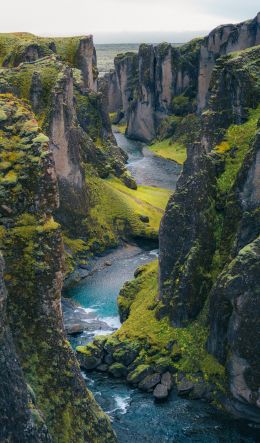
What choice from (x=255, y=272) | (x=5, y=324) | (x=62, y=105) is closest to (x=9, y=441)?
(x=5, y=324)

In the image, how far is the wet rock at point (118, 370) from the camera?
60719 millimetres

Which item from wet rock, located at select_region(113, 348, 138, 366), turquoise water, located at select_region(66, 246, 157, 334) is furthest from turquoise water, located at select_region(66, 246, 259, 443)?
turquoise water, located at select_region(66, 246, 157, 334)

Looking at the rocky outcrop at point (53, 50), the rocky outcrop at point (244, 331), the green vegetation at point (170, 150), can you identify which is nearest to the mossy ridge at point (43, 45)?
the rocky outcrop at point (53, 50)

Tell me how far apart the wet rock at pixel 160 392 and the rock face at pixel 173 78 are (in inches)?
4760

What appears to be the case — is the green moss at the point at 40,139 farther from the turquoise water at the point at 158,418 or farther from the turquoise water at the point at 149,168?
the turquoise water at the point at 149,168

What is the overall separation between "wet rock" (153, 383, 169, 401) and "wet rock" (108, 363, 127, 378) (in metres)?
4.45

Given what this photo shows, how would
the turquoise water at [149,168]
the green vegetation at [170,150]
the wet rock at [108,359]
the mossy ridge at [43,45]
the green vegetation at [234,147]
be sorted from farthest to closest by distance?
the green vegetation at [170,150], the turquoise water at [149,168], the mossy ridge at [43,45], the green vegetation at [234,147], the wet rock at [108,359]

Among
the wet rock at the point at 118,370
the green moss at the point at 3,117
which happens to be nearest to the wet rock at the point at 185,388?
the wet rock at the point at 118,370

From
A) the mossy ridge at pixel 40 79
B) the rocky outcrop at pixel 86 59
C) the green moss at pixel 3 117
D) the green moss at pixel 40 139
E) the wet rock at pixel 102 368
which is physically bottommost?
the wet rock at pixel 102 368

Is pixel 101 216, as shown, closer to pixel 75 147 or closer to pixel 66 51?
pixel 75 147

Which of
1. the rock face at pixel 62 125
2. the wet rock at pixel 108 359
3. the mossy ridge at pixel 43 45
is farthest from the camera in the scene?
the mossy ridge at pixel 43 45

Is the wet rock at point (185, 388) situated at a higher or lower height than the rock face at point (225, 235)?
lower

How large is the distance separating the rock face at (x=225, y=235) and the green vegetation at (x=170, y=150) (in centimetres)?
8357

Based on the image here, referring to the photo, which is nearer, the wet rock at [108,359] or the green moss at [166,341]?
the green moss at [166,341]
